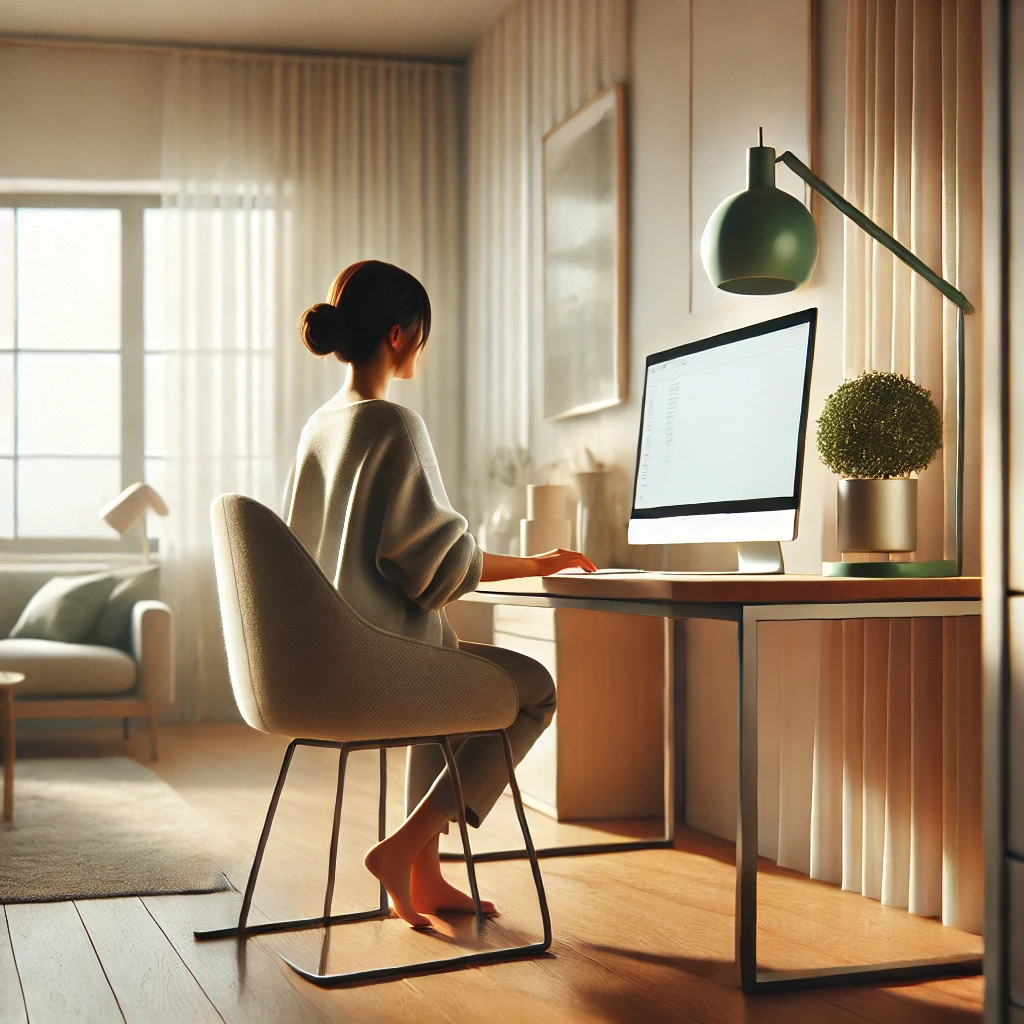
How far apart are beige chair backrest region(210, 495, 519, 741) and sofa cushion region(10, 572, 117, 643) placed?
Result: 284cm

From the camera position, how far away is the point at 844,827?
8.38ft

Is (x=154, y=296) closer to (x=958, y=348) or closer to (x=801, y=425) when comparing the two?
(x=801, y=425)

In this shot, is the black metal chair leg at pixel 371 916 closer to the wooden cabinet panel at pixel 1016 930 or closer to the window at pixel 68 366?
the wooden cabinet panel at pixel 1016 930

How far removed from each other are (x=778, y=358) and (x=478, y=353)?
304cm

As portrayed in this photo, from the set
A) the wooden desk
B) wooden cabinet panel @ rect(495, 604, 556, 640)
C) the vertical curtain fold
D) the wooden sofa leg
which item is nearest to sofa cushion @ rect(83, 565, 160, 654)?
the wooden sofa leg

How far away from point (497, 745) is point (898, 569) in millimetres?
749

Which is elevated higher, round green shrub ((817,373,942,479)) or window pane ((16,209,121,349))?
Result: window pane ((16,209,121,349))

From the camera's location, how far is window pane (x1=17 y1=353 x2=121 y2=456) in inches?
213

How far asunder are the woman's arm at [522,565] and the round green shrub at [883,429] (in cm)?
48

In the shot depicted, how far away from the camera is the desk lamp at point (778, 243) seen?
2184 millimetres

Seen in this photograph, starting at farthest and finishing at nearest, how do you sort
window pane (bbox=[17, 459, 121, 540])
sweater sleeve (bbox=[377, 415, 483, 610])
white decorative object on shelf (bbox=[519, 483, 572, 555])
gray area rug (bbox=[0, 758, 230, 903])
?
window pane (bbox=[17, 459, 121, 540]), white decorative object on shelf (bbox=[519, 483, 572, 555]), gray area rug (bbox=[0, 758, 230, 903]), sweater sleeve (bbox=[377, 415, 483, 610])

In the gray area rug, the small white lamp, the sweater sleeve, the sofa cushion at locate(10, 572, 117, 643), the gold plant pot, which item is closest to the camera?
the sweater sleeve

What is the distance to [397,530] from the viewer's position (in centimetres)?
204

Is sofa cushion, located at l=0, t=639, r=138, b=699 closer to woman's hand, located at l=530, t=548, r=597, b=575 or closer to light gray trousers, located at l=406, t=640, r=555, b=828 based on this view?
light gray trousers, located at l=406, t=640, r=555, b=828
